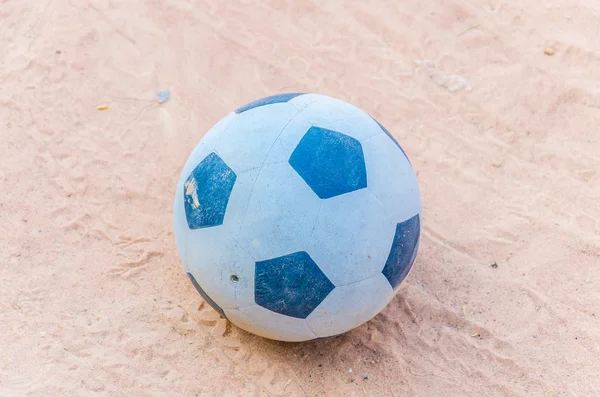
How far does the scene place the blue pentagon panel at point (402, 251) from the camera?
8.82 feet

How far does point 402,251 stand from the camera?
108 inches

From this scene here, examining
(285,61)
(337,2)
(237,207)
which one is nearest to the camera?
(237,207)

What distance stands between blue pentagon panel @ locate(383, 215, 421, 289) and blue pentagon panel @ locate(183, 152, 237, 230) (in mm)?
789

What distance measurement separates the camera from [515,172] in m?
4.30

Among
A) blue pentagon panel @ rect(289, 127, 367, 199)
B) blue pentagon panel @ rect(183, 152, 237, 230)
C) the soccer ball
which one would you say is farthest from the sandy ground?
blue pentagon panel @ rect(289, 127, 367, 199)

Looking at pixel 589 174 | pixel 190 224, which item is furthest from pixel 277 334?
pixel 589 174

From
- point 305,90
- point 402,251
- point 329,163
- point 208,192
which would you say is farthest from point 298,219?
point 305,90

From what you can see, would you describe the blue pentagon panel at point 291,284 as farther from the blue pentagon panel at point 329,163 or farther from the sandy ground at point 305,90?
the sandy ground at point 305,90

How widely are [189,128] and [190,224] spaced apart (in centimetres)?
190

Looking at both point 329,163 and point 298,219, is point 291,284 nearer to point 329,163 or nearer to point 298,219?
point 298,219

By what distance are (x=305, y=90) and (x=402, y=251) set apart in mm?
2405

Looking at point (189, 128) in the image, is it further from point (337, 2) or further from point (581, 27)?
point (581, 27)

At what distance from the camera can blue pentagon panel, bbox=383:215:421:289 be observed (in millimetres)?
2688

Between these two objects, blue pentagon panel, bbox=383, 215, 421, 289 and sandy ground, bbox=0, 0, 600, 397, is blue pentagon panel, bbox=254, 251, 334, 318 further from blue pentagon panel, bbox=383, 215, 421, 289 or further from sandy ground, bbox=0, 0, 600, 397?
sandy ground, bbox=0, 0, 600, 397
